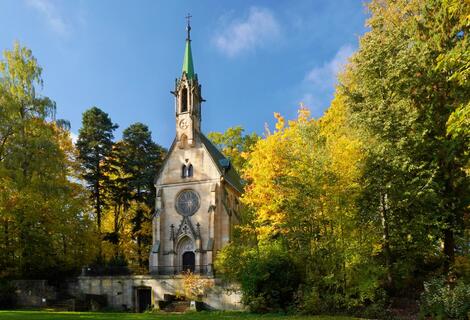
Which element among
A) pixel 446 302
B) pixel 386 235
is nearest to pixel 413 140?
pixel 386 235

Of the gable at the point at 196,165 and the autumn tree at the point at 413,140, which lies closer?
the autumn tree at the point at 413,140

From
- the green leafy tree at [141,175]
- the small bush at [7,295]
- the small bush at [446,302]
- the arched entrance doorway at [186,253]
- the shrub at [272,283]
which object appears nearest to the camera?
the small bush at [446,302]

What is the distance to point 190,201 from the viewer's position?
36.1 m

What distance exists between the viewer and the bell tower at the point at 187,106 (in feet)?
123

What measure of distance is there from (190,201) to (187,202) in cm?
28

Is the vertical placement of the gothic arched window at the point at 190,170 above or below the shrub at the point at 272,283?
above

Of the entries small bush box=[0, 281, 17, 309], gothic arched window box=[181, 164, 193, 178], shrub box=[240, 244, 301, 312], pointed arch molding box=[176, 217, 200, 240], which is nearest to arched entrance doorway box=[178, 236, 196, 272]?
pointed arch molding box=[176, 217, 200, 240]

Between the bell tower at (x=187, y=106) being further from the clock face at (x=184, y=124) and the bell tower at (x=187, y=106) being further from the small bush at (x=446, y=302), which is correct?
the small bush at (x=446, y=302)

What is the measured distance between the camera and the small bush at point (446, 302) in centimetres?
1566

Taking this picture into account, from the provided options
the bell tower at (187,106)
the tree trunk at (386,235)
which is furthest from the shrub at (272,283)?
the bell tower at (187,106)

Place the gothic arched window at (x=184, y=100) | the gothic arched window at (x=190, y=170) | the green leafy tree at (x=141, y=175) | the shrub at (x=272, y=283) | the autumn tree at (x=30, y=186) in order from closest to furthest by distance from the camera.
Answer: the shrub at (x=272, y=283) → the autumn tree at (x=30, y=186) → the gothic arched window at (x=190, y=170) → the gothic arched window at (x=184, y=100) → the green leafy tree at (x=141, y=175)

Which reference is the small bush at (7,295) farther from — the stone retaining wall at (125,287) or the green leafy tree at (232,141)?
the green leafy tree at (232,141)

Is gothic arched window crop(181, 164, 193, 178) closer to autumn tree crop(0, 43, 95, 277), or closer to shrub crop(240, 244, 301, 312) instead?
autumn tree crop(0, 43, 95, 277)

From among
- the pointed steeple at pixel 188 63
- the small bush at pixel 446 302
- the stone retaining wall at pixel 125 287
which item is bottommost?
the stone retaining wall at pixel 125 287
